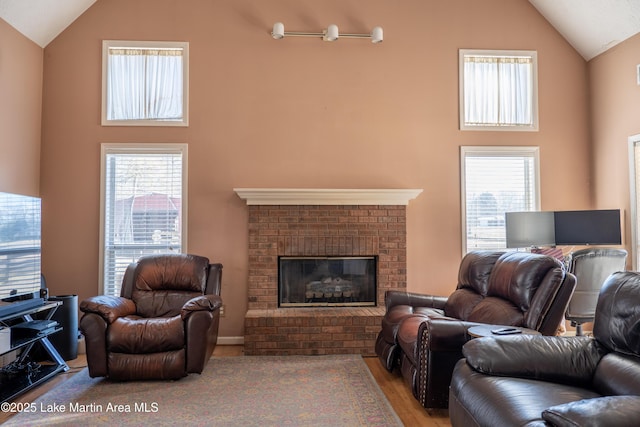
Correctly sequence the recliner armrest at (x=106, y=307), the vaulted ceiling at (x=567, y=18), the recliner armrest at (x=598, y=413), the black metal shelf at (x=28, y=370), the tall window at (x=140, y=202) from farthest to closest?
the tall window at (x=140, y=202) < the vaulted ceiling at (x=567, y=18) < the recliner armrest at (x=106, y=307) < the black metal shelf at (x=28, y=370) < the recliner armrest at (x=598, y=413)

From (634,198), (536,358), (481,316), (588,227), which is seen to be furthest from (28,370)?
(634,198)

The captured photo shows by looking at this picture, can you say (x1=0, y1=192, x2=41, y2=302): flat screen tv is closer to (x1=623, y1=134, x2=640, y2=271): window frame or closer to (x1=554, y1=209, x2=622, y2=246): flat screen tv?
(x1=554, y1=209, x2=622, y2=246): flat screen tv

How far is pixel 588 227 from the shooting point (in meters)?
4.36

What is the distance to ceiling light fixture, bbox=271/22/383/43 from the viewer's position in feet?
15.4

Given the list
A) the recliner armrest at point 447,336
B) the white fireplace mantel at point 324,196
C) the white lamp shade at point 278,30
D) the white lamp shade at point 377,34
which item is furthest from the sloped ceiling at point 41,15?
the recliner armrest at point 447,336

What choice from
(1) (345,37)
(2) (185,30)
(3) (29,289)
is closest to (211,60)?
(2) (185,30)

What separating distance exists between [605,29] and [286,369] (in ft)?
15.6

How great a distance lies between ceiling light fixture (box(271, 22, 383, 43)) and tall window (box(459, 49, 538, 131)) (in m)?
1.09

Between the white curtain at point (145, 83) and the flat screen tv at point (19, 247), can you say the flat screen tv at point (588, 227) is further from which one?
the flat screen tv at point (19, 247)

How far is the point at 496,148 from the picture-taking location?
502 cm

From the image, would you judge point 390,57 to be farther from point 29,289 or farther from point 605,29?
point 29,289

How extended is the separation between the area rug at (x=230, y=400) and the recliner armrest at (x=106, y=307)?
0.54m

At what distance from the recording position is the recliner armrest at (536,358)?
84.4 inches

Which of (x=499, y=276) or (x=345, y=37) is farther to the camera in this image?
(x=345, y=37)
